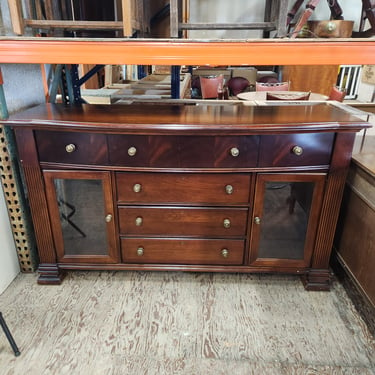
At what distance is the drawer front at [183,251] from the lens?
1.54m

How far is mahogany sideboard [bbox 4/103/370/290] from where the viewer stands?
1.31 m

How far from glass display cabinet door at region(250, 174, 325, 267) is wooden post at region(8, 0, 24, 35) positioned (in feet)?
4.12

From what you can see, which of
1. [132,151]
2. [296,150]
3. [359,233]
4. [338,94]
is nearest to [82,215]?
[132,151]

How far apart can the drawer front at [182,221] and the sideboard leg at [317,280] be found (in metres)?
0.43

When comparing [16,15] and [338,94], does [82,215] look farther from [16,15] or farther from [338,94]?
[338,94]

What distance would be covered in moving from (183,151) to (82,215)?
2.00 feet

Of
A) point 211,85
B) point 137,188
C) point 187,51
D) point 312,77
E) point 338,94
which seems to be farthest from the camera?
point 312,77

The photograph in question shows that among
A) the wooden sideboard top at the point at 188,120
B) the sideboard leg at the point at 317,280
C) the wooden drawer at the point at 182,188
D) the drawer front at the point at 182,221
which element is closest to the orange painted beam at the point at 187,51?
the wooden sideboard top at the point at 188,120

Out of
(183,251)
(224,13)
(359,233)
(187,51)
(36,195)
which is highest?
(224,13)

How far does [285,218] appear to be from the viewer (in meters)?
1.48

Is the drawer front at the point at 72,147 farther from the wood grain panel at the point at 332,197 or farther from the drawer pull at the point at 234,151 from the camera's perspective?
the wood grain panel at the point at 332,197

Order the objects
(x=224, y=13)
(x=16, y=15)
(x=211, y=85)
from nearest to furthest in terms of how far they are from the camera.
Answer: (x=16, y=15), (x=224, y=13), (x=211, y=85)

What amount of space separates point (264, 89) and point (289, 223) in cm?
182

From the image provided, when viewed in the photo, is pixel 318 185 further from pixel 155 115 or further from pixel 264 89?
pixel 264 89
